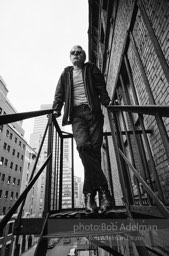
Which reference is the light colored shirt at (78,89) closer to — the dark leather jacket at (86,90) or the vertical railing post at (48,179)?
the dark leather jacket at (86,90)

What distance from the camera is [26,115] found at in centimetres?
122

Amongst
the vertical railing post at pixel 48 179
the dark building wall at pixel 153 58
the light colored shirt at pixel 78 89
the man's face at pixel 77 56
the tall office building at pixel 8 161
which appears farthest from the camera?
the tall office building at pixel 8 161

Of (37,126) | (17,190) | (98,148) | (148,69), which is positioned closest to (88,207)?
(98,148)

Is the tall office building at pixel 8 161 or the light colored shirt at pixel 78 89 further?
the tall office building at pixel 8 161

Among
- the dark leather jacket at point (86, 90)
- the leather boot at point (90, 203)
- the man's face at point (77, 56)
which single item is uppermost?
the man's face at point (77, 56)

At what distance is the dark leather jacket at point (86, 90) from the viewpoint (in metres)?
2.30

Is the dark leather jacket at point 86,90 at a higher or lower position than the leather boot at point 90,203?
higher

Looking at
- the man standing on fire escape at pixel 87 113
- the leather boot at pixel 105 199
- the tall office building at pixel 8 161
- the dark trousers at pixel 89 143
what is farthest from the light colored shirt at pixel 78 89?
the tall office building at pixel 8 161

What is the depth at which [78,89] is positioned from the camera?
2.54 meters

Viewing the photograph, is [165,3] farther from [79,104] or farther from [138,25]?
[79,104]

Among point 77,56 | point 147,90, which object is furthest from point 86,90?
point 147,90

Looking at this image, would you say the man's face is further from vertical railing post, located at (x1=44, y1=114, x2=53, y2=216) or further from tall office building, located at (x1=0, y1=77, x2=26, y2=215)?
tall office building, located at (x1=0, y1=77, x2=26, y2=215)

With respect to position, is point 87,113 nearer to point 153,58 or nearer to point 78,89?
point 78,89

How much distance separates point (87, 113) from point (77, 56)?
1089 mm
